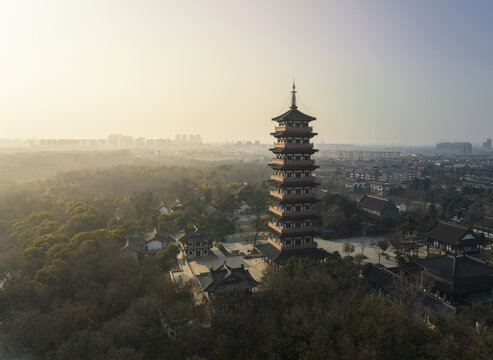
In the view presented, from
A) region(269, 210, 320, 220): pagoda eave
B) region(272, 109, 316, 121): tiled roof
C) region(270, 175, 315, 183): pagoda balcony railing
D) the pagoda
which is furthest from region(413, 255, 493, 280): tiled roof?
region(272, 109, 316, 121): tiled roof

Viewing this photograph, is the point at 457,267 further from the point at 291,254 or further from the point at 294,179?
the point at 294,179

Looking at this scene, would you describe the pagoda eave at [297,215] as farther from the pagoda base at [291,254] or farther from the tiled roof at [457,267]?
the tiled roof at [457,267]

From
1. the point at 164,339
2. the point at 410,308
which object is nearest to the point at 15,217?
the point at 164,339

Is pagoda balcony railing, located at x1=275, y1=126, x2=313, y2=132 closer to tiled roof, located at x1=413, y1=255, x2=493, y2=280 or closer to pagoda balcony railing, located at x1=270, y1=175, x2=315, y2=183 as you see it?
pagoda balcony railing, located at x1=270, y1=175, x2=315, y2=183

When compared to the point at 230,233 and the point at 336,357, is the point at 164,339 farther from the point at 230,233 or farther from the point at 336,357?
the point at 230,233

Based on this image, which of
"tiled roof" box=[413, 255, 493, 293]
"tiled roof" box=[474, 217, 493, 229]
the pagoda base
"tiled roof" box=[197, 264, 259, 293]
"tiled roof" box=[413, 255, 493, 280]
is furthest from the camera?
"tiled roof" box=[474, 217, 493, 229]

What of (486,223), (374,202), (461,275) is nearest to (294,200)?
(461,275)
